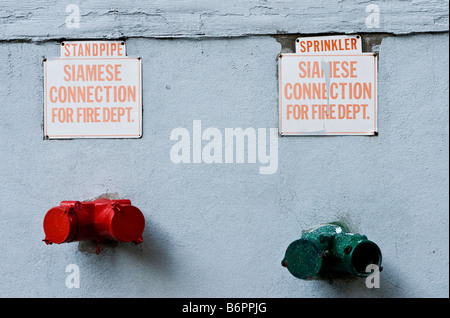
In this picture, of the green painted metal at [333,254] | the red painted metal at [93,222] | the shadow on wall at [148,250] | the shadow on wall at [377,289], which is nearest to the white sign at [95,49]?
the red painted metal at [93,222]

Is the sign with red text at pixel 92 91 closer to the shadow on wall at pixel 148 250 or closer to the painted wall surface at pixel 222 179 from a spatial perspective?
the painted wall surface at pixel 222 179

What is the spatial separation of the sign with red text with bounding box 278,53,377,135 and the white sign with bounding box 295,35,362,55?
2cm

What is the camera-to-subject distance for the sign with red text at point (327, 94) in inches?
78.2

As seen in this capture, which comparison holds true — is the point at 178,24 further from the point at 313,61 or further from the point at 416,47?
the point at 416,47

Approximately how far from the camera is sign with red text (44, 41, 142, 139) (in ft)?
6.61

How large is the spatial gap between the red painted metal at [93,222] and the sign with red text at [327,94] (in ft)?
2.59

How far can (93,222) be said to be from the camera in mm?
1874

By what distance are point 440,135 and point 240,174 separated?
0.93m

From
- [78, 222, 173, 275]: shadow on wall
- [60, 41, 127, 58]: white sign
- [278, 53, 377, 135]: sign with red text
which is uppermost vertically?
[60, 41, 127, 58]: white sign

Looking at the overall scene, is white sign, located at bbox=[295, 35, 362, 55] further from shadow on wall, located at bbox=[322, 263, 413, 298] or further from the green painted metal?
shadow on wall, located at bbox=[322, 263, 413, 298]

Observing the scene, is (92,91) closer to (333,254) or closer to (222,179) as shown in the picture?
(222,179)

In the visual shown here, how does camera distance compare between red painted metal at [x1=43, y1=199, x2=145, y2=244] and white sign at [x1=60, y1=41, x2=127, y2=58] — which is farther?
white sign at [x1=60, y1=41, x2=127, y2=58]

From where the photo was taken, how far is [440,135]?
6.46 feet

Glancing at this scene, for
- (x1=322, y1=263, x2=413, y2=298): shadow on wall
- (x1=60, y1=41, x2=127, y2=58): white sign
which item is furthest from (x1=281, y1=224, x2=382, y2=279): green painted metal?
(x1=60, y1=41, x2=127, y2=58): white sign
